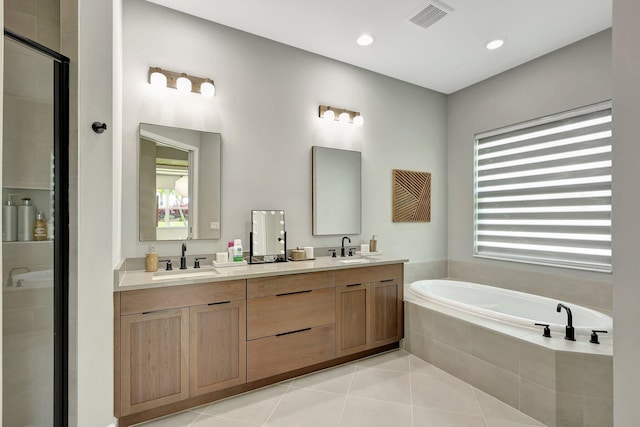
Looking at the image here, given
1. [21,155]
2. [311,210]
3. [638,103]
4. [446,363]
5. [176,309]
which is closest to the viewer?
[638,103]

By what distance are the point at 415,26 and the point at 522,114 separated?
1.60 m

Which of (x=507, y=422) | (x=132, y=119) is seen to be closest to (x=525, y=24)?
(x=507, y=422)

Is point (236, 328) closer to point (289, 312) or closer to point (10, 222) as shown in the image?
point (289, 312)

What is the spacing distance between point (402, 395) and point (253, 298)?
1.32 m

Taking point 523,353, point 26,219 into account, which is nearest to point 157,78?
point 26,219

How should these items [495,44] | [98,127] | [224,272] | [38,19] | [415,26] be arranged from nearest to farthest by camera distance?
[98,127]
[38,19]
[224,272]
[415,26]
[495,44]

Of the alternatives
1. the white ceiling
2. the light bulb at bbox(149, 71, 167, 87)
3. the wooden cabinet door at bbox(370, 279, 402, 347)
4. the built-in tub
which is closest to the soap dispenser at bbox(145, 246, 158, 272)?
the light bulb at bbox(149, 71, 167, 87)

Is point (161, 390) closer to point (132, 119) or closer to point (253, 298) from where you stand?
point (253, 298)

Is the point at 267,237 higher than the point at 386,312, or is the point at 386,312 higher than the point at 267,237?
the point at 267,237

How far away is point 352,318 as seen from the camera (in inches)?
109

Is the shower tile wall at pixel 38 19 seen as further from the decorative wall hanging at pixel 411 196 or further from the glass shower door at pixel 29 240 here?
the decorative wall hanging at pixel 411 196

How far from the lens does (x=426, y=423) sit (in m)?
1.96

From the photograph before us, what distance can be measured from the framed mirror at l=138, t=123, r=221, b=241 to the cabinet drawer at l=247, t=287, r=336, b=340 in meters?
0.79

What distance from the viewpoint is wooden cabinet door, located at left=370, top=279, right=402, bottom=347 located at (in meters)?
2.89
